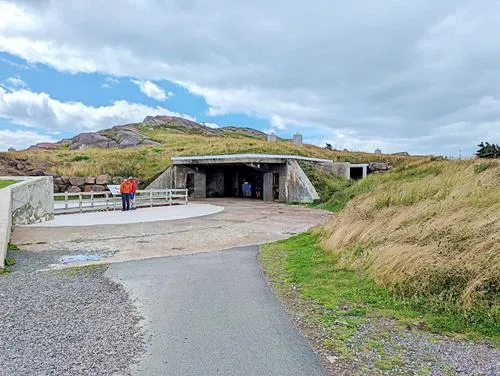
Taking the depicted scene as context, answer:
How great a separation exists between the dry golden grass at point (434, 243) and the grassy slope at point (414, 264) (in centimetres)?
1

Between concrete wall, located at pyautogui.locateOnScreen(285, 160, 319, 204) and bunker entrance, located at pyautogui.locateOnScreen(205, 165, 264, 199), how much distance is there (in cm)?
544

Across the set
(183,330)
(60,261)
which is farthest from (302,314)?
(60,261)

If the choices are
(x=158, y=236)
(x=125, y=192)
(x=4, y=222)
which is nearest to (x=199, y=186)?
(x=125, y=192)

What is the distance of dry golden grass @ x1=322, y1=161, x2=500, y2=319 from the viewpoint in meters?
5.38

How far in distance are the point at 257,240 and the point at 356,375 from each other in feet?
29.2

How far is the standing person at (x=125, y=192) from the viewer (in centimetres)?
2150

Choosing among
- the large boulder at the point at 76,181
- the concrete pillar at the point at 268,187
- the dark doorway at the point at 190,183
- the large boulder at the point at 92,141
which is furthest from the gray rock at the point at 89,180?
the large boulder at the point at 92,141

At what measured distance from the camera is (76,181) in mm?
29344

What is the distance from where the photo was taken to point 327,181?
30.0 m

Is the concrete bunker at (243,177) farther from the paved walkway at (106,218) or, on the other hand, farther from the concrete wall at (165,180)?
the paved walkway at (106,218)

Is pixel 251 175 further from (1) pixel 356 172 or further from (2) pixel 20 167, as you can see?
(2) pixel 20 167

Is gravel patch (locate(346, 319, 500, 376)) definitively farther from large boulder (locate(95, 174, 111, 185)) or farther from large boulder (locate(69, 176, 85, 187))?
large boulder (locate(69, 176, 85, 187))

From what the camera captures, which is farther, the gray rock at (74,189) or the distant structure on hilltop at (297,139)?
the distant structure on hilltop at (297,139)

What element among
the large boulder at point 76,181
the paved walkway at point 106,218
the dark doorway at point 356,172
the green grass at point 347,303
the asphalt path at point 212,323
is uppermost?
the dark doorway at point 356,172
